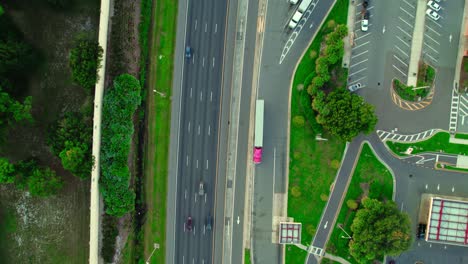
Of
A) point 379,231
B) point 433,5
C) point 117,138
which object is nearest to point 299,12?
point 433,5

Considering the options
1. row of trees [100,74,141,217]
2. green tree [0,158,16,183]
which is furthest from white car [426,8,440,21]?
green tree [0,158,16,183]

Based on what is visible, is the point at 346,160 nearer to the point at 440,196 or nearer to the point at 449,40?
the point at 440,196

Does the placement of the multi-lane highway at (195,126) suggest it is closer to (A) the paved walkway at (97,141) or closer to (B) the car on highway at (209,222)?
(B) the car on highway at (209,222)

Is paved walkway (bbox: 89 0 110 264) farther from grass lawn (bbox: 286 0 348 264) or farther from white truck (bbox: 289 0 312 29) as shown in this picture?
grass lawn (bbox: 286 0 348 264)

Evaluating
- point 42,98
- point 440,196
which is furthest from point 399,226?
point 42,98

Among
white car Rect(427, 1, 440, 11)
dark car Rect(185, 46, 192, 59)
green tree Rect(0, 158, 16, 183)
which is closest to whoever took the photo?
green tree Rect(0, 158, 16, 183)

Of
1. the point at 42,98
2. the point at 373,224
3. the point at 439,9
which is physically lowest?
the point at 373,224

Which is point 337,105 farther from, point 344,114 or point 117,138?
point 117,138
